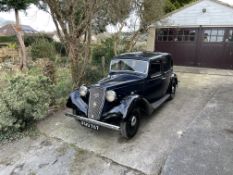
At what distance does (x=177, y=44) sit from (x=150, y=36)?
1.76 metres

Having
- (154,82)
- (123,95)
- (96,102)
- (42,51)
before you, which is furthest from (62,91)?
(42,51)

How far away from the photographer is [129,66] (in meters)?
5.26

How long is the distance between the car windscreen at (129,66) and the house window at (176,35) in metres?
7.73

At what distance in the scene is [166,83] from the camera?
6.04 meters

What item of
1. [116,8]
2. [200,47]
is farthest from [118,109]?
[200,47]

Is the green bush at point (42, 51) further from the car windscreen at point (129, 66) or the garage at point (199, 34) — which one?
the car windscreen at point (129, 66)

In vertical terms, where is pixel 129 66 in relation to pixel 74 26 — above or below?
below

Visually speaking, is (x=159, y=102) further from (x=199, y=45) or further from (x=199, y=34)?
(x=199, y=34)

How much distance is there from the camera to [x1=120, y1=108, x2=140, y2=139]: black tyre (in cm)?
392

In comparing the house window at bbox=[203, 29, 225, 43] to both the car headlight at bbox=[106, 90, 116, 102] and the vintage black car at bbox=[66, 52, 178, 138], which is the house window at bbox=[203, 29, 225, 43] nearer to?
the vintage black car at bbox=[66, 52, 178, 138]

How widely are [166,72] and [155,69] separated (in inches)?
31.4

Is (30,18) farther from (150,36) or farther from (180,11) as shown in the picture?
(180,11)

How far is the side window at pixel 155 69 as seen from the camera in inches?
205

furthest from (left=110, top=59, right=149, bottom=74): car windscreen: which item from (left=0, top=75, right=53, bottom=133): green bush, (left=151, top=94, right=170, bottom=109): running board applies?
(left=0, top=75, right=53, bottom=133): green bush
